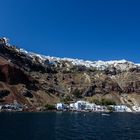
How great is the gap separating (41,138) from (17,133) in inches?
499

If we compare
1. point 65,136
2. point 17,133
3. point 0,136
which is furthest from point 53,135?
point 0,136

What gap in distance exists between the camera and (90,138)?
10250cm

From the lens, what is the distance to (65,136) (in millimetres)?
105375

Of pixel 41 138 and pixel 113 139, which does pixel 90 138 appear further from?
pixel 41 138

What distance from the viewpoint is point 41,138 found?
321ft

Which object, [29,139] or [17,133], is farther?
[17,133]

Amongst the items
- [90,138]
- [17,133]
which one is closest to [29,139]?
[17,133]

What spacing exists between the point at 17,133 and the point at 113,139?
32399mm

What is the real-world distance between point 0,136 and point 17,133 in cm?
1018

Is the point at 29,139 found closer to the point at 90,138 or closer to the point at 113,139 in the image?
the point at 90,138

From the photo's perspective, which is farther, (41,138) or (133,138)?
(133,138)

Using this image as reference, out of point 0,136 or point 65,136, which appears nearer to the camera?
point 0,136

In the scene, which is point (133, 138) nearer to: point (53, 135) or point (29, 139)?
point (53, 135)

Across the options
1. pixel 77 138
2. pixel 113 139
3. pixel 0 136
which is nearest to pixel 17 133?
pixel 0 136
